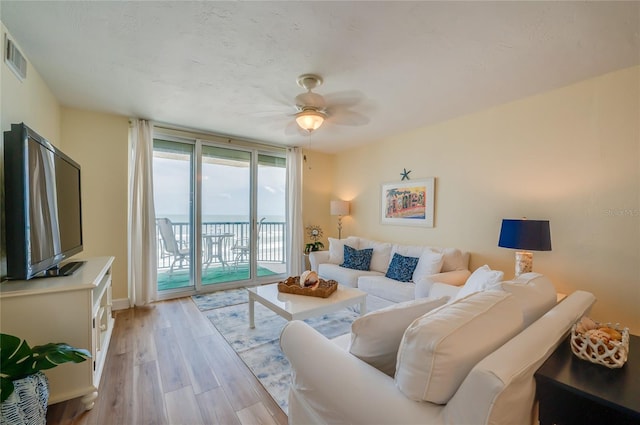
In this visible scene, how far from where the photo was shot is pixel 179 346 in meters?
2.52

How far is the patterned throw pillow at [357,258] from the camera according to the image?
387cm

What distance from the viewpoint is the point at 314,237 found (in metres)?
5.18

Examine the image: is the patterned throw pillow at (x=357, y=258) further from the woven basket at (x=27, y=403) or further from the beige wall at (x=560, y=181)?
the woven basket at (x=27, y=403)

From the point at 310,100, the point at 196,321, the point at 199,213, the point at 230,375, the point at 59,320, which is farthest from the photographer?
the point at 199,213

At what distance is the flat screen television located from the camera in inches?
61.2

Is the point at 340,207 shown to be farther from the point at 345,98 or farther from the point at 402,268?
the point at 345,98

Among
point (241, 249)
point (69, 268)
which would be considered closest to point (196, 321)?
point (69, 268)

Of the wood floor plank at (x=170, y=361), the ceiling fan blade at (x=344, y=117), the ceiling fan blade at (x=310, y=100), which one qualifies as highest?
the ceiling fan blade at (x=344, y=117)

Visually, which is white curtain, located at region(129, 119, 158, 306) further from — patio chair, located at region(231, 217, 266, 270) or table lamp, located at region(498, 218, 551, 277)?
table lamp, located at region(498, 218, 551, 277)

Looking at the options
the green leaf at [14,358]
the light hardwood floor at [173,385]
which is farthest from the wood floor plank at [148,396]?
the green leaf at [14,358]

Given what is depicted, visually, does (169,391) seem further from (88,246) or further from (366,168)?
(366,168)

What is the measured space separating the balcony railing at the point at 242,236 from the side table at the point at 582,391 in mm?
4095

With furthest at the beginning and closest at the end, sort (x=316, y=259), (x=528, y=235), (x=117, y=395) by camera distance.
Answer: (x=316, y=259)
(x=528, y=235)
(x=117, y=395)

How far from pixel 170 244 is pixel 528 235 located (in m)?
4.31
